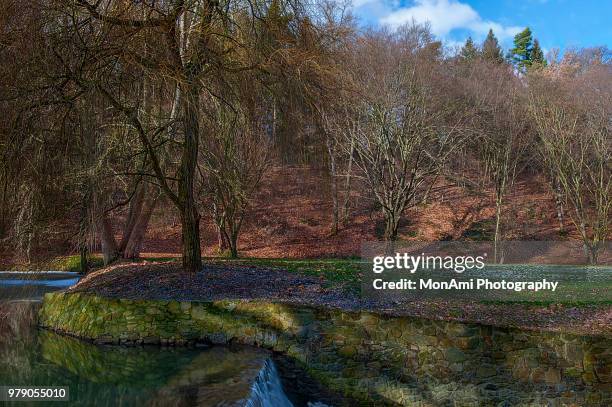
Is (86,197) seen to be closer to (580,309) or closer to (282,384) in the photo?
(282,384)

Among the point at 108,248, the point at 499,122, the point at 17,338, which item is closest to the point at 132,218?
the point at 108,248

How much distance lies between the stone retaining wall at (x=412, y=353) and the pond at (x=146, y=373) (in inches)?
15.8

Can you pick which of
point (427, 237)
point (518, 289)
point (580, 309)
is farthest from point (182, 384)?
point (427, 237)

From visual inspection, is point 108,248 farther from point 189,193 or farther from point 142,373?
point 142,373

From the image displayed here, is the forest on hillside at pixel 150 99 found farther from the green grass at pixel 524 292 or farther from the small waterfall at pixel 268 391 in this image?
the small waterfall at pixel 268 391

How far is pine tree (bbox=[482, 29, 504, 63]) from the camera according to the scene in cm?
4013

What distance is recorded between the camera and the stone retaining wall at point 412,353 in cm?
721

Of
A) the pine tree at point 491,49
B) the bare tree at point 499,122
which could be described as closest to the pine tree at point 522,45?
the pine tree at point 491,49

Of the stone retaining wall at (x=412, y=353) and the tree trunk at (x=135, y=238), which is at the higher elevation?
the tree trunk at (x=135, y=238)

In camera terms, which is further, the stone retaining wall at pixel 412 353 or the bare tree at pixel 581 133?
the bare tree at pixel 581 133

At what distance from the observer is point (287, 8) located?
9023 millimetres

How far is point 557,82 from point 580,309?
19.7 meters

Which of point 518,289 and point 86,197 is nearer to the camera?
point 86,197

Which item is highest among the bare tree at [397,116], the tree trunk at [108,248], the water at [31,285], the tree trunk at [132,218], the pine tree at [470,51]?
the pine tree at [470,51]
